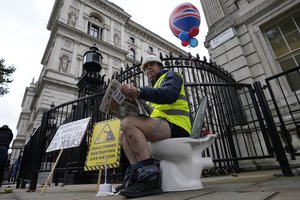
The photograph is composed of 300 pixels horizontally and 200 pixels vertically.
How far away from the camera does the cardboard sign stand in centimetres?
324

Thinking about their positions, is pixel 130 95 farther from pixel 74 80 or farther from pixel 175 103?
pixel 74 80

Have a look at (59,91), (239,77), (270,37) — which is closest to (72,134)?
(239,77)

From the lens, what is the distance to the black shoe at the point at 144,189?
5.23 ft

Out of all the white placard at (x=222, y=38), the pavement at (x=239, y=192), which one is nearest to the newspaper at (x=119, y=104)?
the pavement at (x=239, y=192)

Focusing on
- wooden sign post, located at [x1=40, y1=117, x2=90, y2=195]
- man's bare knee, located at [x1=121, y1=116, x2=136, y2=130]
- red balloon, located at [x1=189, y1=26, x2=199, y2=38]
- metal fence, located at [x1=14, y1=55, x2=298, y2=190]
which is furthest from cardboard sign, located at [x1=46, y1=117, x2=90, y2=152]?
red balloon, located at [x1=189, y1=26, x2=199, y2=38]

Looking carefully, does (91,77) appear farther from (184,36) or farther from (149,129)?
(149,129)

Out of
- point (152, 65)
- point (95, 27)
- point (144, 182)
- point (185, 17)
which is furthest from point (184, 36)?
point (95, 27)

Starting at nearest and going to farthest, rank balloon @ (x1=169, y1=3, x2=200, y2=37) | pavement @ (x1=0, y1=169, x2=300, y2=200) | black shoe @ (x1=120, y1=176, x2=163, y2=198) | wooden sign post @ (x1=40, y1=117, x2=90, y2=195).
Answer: pavement @ (x1=0, y1=169, x2=300, y2=200)
black shoe @ (x1=120, y1=176, x2=163, y2=198)
wooden sign post @ (x1=40, y1=117, x2=90, y2=195)
balloon @ (x1=169, y1=3, x2=200, y2=37)

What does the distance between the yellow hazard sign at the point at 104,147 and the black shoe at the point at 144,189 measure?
1.11m

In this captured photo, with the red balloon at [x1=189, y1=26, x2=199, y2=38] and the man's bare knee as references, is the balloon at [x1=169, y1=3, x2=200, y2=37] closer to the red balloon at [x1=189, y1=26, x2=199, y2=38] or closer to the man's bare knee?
the red balloon at [x1=189, y1=26, x2=199, y2=38]

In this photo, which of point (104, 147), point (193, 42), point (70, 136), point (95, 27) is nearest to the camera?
point (104, 147)

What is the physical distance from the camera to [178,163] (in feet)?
6.21

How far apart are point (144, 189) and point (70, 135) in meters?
2.26

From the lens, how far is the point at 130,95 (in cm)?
172
